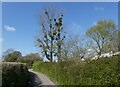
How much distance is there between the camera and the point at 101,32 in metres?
44.2

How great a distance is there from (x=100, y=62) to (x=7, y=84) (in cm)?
466

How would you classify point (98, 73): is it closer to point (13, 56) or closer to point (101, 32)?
point (101, 32)

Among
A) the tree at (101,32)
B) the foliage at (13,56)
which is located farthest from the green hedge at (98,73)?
the foliage at (13,56)

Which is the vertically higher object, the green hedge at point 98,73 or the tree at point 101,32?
the tree at point 101,32

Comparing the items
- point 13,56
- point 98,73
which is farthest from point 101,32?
point 98,73

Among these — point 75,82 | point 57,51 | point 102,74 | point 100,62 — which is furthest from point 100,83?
point 57,51

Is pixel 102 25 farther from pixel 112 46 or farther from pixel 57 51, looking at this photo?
pixel 57 51

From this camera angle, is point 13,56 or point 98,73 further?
point 13,56

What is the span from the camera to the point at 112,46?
131 ft

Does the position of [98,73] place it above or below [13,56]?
below

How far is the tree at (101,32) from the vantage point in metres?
43.0

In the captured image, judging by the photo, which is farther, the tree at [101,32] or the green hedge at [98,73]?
the tree at [101,32]

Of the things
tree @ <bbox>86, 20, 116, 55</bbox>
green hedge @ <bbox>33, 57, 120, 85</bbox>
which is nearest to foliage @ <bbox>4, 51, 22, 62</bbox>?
tree @ <bbox>86, 20, 116, 55</bbox>

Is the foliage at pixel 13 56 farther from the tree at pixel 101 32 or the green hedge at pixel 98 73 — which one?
the green hedge at pixel 98 73
